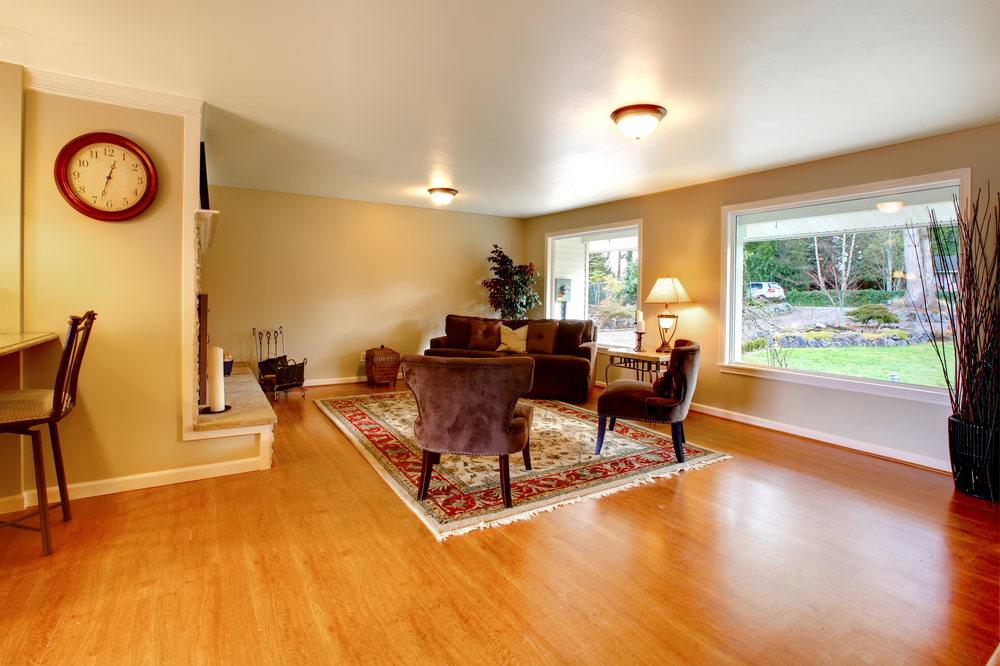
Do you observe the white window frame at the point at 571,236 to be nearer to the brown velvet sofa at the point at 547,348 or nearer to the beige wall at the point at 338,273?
the brown velvet sofa at the point at 547,348

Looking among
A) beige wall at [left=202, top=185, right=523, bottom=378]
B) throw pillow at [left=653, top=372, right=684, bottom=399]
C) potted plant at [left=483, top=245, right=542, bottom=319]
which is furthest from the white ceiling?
potted plant at [left=483, top=245, right=542, bottom=319]

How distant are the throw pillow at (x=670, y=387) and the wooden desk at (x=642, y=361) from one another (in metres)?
1.36

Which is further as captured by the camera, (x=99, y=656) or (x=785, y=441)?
(x=785, y=441)

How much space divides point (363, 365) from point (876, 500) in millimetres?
5627

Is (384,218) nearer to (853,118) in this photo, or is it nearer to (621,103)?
(621,103)

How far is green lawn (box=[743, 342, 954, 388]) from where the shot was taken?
3.72 m

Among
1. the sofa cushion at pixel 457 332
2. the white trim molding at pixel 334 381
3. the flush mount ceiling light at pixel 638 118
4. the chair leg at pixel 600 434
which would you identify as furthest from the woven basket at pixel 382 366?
the flush mount ceiling light at pixel 638 118

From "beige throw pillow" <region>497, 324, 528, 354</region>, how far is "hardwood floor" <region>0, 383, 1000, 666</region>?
135 inches

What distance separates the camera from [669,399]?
11.4 feet

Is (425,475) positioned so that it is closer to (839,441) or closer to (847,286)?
(839,441)

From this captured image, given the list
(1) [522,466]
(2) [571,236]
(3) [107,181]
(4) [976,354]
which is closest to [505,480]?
(1) [522,466]

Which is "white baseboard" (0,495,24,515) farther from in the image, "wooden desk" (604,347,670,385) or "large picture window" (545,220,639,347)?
"large picture window" (545,220,639,347)

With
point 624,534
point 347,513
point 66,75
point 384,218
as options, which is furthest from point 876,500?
point 384,218

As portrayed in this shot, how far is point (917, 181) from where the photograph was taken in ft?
12.0
